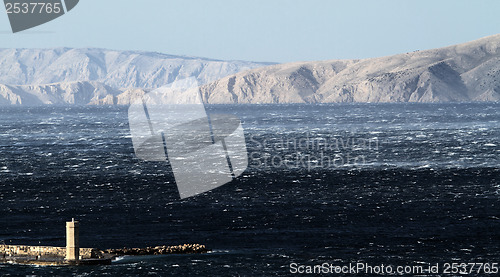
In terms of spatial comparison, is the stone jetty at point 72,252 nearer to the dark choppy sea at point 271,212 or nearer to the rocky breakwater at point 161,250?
the rocky breakwater at point 161,250

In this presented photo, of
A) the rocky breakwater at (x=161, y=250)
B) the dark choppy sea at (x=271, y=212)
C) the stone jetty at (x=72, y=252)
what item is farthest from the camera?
the rocky breakwater at (x=161, y=250)

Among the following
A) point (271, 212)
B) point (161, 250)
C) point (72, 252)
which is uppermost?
point (72, 252)

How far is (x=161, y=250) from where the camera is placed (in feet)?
235

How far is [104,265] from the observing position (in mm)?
67188

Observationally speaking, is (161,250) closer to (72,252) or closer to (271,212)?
(72,252)

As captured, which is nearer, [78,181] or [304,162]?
[78,181]

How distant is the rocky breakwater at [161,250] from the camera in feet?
233

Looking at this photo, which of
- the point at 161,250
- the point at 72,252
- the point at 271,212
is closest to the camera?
the point at 72,252

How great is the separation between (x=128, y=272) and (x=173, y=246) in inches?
333

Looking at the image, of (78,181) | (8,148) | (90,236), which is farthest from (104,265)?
(8,148)

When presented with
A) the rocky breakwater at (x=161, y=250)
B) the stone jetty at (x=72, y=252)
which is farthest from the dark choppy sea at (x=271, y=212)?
the rocky breakwater at (x=161, y=250)

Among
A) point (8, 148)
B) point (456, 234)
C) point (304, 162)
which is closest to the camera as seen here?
point (456, 234)

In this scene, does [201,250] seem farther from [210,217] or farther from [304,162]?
[304,162]

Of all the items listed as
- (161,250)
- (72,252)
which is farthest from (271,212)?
(72,252)
